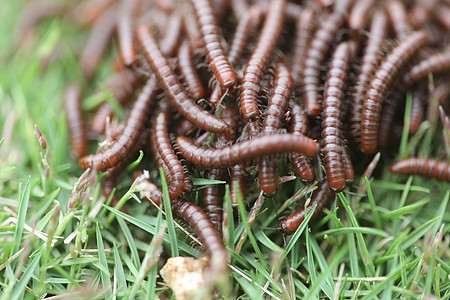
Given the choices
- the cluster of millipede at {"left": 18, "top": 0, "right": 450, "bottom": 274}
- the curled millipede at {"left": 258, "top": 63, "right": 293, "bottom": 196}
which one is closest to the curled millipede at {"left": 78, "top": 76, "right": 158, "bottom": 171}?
the cluster of millipede at {"left": 18, "top": 0, "right": 450, "bottom": 274}

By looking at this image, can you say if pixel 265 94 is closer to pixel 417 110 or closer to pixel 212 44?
pixel 212 44

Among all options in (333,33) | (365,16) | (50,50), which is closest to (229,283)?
(333,33)

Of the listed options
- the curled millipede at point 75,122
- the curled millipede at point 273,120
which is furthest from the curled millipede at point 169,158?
the curled millipede at point 75,122

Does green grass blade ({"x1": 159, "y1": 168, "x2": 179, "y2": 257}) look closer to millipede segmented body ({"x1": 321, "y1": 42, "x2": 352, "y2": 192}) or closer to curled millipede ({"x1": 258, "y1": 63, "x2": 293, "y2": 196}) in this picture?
curled millipede ({"x1": 258, "y1": 63, "x2": 293, "y2": 196})

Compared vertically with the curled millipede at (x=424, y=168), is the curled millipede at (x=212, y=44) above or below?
above

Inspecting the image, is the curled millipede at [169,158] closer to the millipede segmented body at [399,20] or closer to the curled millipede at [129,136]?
the curled millipede at [129,136]

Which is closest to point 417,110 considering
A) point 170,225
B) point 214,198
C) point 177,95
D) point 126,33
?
point 214,198
